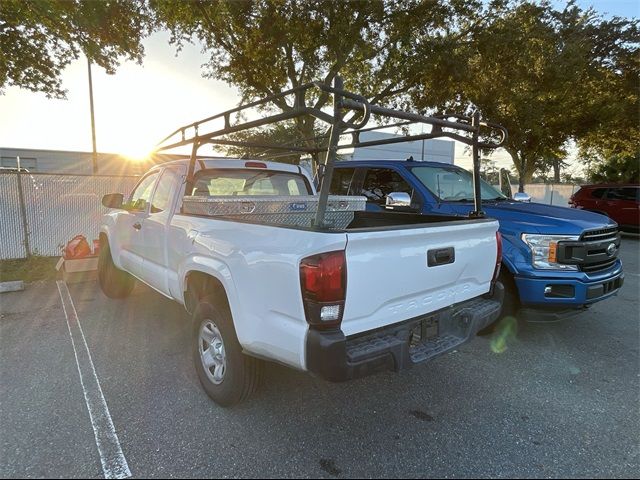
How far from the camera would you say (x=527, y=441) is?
2527 millimetres

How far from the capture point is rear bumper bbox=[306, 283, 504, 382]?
6.90 ft

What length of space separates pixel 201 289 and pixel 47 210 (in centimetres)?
691

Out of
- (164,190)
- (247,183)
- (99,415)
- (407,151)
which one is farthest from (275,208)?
(407,151)

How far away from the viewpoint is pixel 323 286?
2094mm

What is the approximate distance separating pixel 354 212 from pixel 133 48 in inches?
383

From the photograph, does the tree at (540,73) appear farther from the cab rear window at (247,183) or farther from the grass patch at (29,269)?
the grass patch at (29,269)

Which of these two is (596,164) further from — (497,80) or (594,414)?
(594,414)

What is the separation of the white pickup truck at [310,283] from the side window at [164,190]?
32mm

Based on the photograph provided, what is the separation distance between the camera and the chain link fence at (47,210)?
775 cm

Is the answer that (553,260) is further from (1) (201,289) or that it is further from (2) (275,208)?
(1) (201,289)

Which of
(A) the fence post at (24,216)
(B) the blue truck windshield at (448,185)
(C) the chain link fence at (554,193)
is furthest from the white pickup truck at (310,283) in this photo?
(C) the chain link fence at (554,193)

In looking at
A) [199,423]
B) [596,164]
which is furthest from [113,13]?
[596,164]

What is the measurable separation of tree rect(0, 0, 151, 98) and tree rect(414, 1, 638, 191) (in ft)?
29.6

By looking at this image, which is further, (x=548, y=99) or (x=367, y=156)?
(x=367, y=156)
